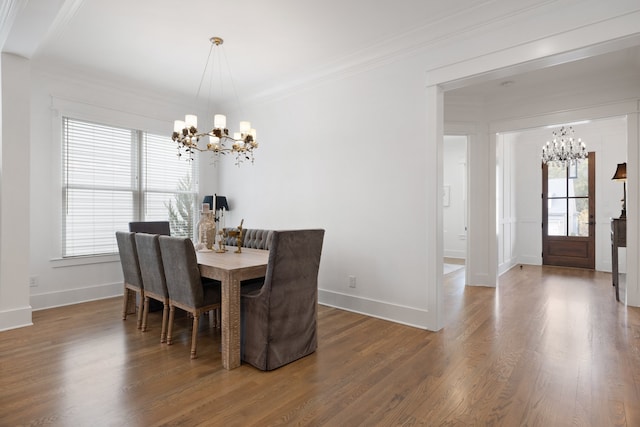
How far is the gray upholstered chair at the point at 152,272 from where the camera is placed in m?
3.03

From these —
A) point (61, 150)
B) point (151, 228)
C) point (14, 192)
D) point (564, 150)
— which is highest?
point (564, 150)

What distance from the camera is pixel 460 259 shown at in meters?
8.42

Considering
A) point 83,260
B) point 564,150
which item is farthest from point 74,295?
point 564,150

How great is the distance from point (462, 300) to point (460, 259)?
4.23 m

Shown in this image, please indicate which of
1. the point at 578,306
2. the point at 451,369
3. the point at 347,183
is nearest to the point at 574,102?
the point at 578,306

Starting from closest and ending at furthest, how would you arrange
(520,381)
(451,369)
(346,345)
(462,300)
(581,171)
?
(520,381)
(451,369)
(346,345)
(462,300)
(581,171)

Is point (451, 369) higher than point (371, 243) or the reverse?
the reverse

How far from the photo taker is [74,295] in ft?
14.2

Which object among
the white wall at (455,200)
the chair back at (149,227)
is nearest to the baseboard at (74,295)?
the chair back at (149,227)

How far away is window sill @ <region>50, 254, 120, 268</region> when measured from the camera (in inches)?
167

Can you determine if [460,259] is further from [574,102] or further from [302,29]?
[302,29]

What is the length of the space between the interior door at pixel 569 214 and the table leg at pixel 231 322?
701cm

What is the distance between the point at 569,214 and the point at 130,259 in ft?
25.6

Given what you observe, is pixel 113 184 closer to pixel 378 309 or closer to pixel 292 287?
pixel 292 287
